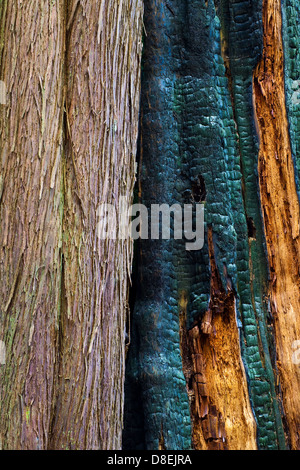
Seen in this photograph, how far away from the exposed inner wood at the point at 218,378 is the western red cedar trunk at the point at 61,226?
7.9 inches

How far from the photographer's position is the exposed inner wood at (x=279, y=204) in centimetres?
145

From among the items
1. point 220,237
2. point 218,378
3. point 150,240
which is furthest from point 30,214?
point 218,378

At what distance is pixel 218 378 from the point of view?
1401 millimetres

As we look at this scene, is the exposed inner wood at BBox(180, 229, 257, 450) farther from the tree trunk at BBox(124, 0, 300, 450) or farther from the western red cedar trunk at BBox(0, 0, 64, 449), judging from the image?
the western red cedar trunk at BBox(0, 0, 64, 449)

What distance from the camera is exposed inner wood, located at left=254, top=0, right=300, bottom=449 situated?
1.45 metres

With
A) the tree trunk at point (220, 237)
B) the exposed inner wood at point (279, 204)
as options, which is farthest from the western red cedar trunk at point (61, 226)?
the exposed inner wood at point (279, 204)

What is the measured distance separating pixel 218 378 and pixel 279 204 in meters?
0.49

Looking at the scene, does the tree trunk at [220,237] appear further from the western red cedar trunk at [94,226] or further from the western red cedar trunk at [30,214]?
the western red cedar trunk at [30,214]

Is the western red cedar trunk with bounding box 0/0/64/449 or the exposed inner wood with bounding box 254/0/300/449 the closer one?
the western red cedar trunk with bounding box 0/0/64/449

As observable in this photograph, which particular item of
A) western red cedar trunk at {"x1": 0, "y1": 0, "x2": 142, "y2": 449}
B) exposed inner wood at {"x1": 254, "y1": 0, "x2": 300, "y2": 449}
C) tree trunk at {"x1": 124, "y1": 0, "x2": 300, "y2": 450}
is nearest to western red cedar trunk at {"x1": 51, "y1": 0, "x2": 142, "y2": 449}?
western red cedar trunk at {"x1": 0, "y1": 0, "x2": 142, "y2": 449}

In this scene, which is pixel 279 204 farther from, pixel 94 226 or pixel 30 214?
pixel 30 214

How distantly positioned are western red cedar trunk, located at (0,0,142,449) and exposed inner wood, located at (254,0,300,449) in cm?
40

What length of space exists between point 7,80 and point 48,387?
2.33ft
